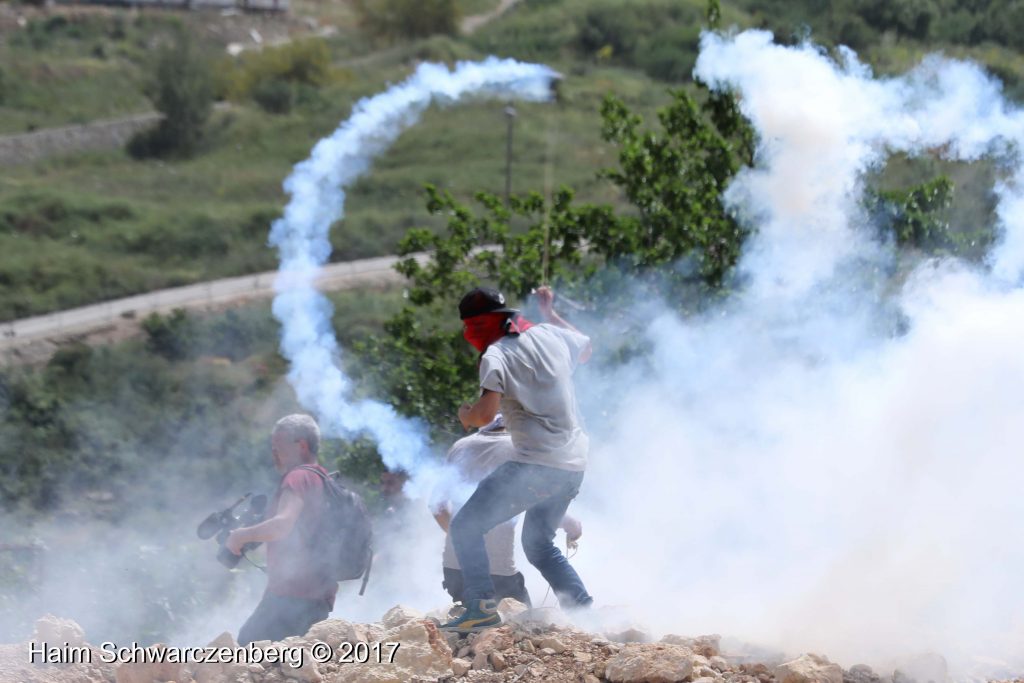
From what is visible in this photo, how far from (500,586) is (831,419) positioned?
258 centimetres

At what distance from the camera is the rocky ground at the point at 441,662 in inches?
190

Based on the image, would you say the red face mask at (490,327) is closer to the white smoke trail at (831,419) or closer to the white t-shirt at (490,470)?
Answer: the white t-shirt at (490,470)

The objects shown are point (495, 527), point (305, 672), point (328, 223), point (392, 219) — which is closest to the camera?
point (305, 672)

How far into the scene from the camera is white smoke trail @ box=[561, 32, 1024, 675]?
5766 mm

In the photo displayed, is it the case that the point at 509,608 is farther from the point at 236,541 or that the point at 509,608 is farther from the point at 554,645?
the point at 236,541

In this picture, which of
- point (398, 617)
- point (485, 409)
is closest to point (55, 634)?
point (398, 617)

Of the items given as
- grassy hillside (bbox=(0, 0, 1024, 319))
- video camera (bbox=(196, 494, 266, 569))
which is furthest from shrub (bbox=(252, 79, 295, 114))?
video camera (bbox=(196, 494, 266, 569))

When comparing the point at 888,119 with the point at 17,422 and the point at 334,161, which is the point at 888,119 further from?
the point at 17,422

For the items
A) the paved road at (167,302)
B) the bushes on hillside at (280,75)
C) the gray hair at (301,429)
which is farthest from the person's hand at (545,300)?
the bushes on hillside at (280,75)

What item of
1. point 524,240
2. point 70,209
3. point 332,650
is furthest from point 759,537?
point 70,209

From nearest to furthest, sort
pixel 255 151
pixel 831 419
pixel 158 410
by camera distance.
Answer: pixel 831 419
pixel 158 410
pixel 255 151

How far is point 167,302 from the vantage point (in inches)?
1008

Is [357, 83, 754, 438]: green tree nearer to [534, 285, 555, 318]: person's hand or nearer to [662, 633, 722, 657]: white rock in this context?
[534, 285, 555, 318]: person's hand

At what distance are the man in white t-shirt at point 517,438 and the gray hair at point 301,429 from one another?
734 mm
